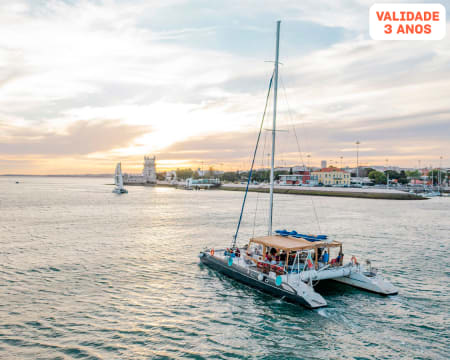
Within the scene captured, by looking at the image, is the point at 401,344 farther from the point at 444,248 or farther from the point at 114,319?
the point at 444,248

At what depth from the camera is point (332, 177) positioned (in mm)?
169750

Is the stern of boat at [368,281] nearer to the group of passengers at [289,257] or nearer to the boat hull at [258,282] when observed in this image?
the group of passengers at [289,257]

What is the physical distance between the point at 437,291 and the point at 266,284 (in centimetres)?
949

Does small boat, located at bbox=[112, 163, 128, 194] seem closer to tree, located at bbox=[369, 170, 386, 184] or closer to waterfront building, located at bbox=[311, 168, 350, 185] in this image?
waterfront building, located at bbox=[311, 168, 350, 185]

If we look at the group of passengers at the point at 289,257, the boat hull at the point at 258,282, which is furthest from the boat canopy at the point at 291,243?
the boat hull at the point at 258,282

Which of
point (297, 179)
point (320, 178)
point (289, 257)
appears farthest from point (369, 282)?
point (320, 178)

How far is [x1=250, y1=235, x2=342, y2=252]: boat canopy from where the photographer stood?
680 inches

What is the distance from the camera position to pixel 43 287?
18.5 meters

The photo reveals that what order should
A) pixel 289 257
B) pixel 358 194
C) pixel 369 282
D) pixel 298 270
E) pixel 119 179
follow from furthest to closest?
pixel 119 179 → pixel 358 194 → pixel 289 257 → pixel 369 282 → pixel 298 270

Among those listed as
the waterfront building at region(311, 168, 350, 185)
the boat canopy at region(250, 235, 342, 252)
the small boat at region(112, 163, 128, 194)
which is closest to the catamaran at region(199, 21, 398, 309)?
the boat canopy at region(250, 235, 342, 252)

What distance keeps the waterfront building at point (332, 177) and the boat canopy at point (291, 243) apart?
6006 inches

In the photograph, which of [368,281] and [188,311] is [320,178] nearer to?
[368,281]

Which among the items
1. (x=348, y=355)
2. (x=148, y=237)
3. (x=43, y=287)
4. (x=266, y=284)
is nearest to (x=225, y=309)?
(x=266, y=284)

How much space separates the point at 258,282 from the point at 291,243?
282cm
